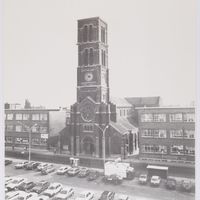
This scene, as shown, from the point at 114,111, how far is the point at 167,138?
0.64 m

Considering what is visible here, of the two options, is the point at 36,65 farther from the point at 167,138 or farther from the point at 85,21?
the point at 167,138

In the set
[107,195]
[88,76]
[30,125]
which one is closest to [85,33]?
[88,76]

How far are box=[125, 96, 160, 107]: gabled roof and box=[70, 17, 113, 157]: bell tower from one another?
268 millimetres

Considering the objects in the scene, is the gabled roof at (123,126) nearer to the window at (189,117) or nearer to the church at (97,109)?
the church at (97,109)

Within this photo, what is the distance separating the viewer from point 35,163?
3846 mm

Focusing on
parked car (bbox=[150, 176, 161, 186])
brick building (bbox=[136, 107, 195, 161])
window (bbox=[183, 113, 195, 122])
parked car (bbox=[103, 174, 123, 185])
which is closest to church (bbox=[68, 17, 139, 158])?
brick building (bbox=[136, 107, 195, 161])

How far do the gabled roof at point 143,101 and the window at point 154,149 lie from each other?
0.43 meters

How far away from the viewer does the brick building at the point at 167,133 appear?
2922 mm

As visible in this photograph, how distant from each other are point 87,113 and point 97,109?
135mm

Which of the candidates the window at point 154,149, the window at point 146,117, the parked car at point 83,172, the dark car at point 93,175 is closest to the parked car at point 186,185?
the window at point 154,149

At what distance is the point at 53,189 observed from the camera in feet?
11.6

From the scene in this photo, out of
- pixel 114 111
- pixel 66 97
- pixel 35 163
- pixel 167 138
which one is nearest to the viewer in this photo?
pixel 167 138

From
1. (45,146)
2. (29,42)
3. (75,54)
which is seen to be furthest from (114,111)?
(29,42)

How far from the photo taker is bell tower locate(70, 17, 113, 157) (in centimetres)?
339
